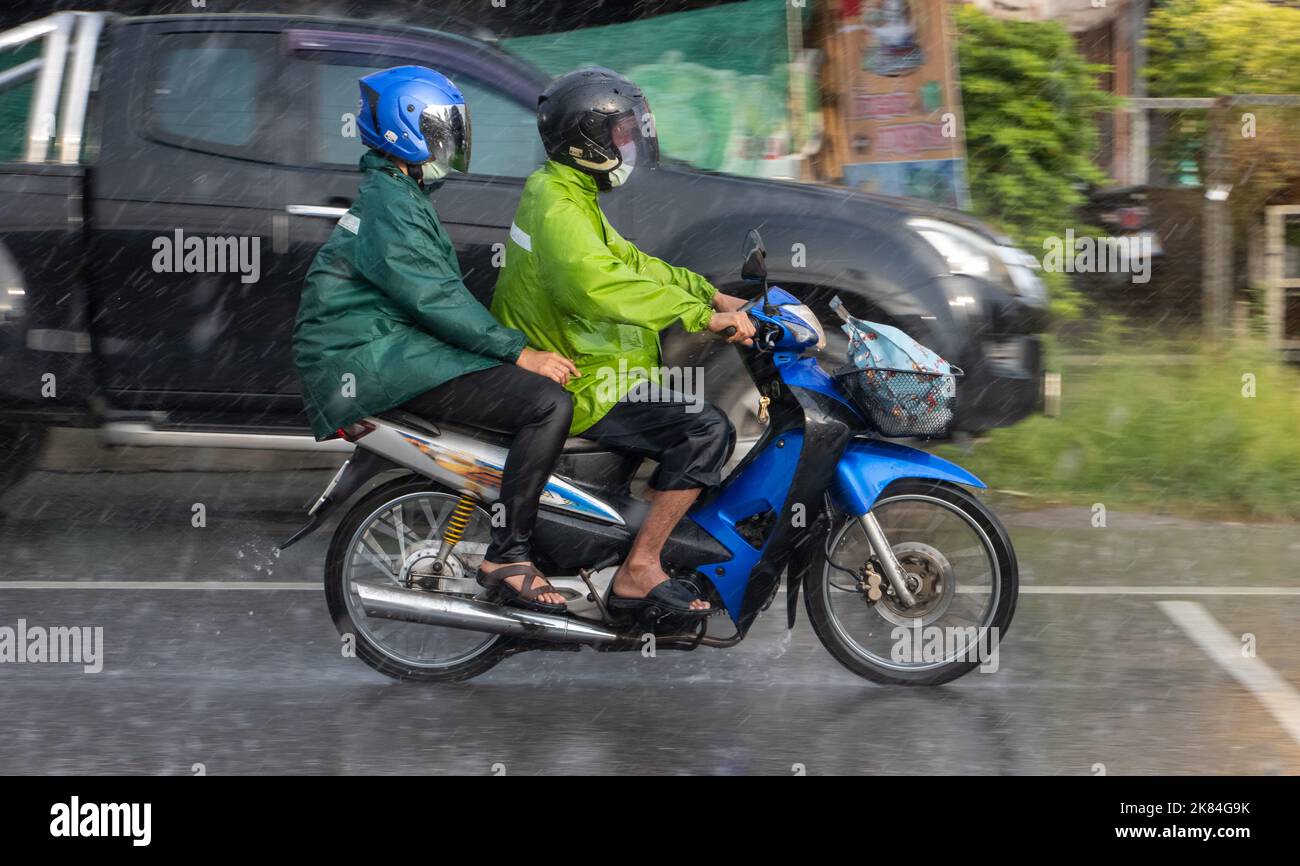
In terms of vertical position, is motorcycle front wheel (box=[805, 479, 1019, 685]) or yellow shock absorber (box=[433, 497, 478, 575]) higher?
yellow shock absorber (box=[433, 497, 478, 575])

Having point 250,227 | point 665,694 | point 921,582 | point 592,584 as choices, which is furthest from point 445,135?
point 250,227

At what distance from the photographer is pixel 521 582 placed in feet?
18.1

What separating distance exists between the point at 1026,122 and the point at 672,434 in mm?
6386

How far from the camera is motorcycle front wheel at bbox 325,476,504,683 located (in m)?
5.71

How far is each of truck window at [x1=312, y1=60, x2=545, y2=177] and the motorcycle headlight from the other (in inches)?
101

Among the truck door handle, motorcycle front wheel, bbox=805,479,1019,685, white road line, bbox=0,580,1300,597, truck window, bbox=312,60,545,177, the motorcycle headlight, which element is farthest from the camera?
truck window, bbox=312,60,545,177

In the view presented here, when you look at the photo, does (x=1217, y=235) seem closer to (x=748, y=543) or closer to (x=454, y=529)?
(x=748, y=543)

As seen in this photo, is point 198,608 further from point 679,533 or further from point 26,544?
point 679,533

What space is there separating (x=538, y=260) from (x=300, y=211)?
2.39m

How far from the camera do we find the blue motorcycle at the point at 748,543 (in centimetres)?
555

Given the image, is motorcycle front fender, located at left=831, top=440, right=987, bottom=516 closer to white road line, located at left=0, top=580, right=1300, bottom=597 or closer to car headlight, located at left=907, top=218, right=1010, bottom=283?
white road line, located at left=0, top=580, right=1300, bottom=597

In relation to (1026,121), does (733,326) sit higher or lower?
higher

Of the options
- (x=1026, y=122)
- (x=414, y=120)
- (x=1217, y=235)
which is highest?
(x=414, y=120)

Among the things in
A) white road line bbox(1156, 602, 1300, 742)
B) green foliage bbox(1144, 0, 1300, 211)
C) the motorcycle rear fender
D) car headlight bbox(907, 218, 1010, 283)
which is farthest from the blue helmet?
green foliage bbox(1144, 0, 1300, 211)
